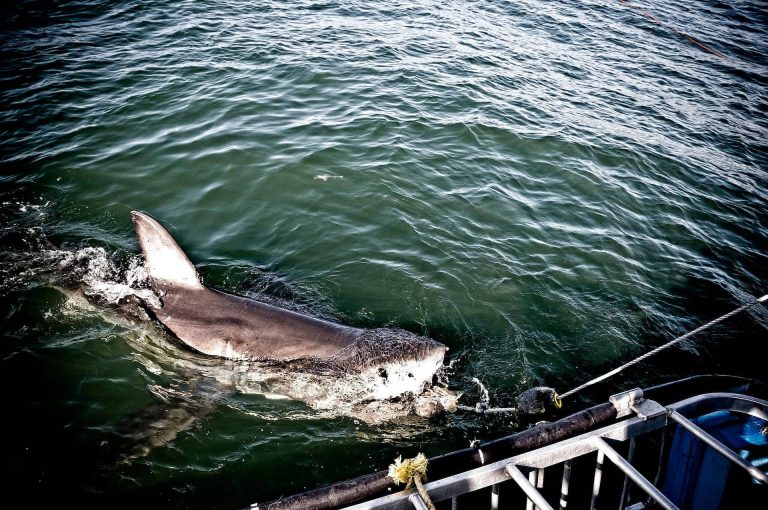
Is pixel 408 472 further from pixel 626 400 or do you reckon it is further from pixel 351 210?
pixel 351 210

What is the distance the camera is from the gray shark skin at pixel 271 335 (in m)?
4.41

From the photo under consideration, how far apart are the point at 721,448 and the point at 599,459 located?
2.32ft

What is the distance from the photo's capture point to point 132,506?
3.56 metres

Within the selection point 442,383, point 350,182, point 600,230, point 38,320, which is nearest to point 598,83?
point 600,230

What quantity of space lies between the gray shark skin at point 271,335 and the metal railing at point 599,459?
5.53 ft

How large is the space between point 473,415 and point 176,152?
23.7 feet

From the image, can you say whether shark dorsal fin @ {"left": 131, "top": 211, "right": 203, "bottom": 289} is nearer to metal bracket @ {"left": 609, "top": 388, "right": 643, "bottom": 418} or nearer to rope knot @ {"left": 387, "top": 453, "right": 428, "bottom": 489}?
rope knot @ {"left": 387, "top": 453, "right": 428, "bottom": 489}

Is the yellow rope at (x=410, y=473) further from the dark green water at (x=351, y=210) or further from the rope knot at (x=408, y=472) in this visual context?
the dark green water at (x=351, y=210)

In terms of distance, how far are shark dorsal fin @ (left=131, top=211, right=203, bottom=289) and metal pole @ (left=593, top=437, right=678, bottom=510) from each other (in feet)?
13.9

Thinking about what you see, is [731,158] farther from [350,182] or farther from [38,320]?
[38,320]

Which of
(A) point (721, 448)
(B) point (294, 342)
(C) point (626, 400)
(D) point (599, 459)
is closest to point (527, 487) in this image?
(D) point (599, 459)

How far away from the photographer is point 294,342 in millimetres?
4531

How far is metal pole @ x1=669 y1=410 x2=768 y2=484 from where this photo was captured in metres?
2.41

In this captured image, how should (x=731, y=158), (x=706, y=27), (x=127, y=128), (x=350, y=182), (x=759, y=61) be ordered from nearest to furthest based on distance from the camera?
(x=350, y=182)
(x=127, y=128)
(x=731, y=158)
(x=759, y=61)
(x=706, y=27)
